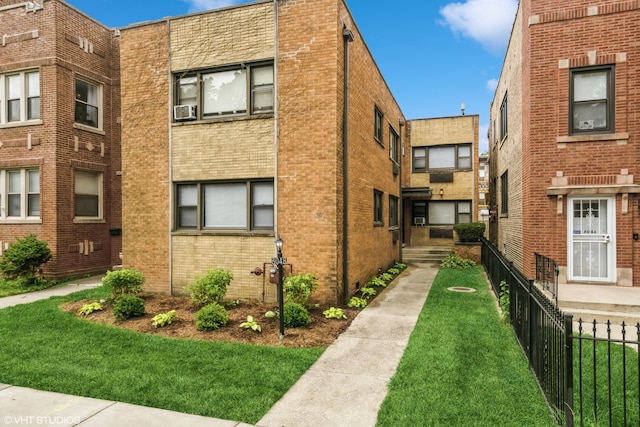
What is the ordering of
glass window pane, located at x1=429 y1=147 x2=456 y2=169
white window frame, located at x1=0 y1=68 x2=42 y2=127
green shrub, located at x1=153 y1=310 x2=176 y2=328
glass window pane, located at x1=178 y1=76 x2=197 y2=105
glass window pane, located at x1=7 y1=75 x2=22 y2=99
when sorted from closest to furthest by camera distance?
green shrub, located at x1=153 y1=310 x2=176 y2=328
glass window pane, located at x1=178 y1=76 x2=197 y2=105
white window frame, located at x1=0 y1=68 x2=42 y2=127
glass window pane, located at x1=7 y1=75 x2=22 y2=99
glass window pane, located at x1=429 y1=147 x2=456 y2=169

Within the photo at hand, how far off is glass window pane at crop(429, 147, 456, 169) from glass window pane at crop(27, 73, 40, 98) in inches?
766

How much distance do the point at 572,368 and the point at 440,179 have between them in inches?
766

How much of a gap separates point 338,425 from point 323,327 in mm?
3479

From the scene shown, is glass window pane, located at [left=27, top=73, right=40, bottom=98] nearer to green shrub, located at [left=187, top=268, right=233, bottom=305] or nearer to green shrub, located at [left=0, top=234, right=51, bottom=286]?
green shrub, located at [left=0, top=234, right=51, bottom=286]

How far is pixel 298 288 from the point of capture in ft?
27.2

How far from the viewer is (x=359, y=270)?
1086 centimetres

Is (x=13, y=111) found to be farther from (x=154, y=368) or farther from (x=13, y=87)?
(x=154, y=368)

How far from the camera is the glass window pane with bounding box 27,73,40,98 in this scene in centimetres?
1346

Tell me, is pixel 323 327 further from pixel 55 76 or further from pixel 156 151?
pixel 55 76

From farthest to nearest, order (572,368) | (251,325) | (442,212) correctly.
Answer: (442,212)
(251,325)
(572,368)

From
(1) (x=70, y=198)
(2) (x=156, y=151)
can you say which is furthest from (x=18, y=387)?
(1) (x=70, y=198)

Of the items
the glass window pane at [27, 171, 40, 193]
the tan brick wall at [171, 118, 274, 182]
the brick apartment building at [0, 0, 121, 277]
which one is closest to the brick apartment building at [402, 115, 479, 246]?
the tan brick wall at [171, 118, 274, 182]

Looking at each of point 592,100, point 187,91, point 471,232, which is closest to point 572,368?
point 592,100

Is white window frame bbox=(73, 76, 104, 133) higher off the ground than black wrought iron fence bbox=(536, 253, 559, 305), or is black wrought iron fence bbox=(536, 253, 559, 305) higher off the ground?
white window frame bbox=(73, 76, 104, 133)
